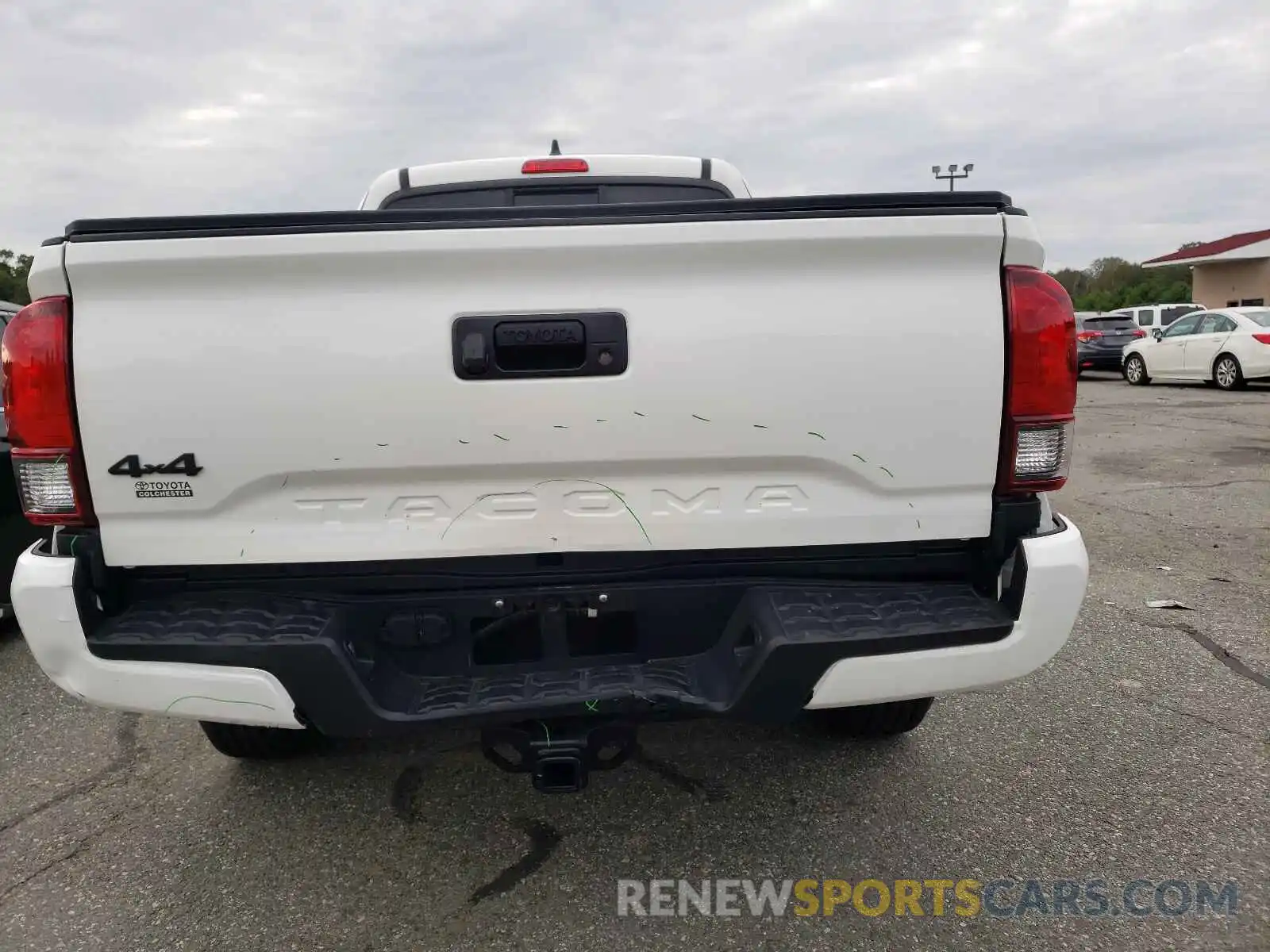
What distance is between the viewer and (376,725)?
2.04m

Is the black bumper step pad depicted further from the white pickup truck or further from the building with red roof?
the building with red roof

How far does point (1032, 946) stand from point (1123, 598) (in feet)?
10.2

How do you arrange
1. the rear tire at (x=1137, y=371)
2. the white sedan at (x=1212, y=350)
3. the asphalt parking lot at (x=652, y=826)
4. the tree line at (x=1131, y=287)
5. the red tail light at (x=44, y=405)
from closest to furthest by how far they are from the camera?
the red tail light at (x=44, y=405)
the asphalt parking lot at (x=652, y=826)
the white sedan at (x=1212, y=350)
the rear tire at (x=1137, y=371)
the tree line at (x=1131, y=287)

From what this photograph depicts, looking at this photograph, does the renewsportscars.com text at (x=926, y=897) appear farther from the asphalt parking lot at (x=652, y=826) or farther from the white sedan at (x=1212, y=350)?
the white sedan at (x=1212, y=350)

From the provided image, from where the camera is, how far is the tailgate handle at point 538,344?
200cm

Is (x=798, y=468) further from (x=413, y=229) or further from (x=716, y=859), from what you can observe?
(x=716, y=859)

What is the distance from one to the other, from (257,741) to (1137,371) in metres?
20.3

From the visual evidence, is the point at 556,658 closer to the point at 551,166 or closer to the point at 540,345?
the point at 540,345

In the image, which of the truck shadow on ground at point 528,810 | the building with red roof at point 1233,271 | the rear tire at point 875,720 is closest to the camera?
the truck shadow on ground at point 528,810

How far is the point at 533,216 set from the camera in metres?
1.99

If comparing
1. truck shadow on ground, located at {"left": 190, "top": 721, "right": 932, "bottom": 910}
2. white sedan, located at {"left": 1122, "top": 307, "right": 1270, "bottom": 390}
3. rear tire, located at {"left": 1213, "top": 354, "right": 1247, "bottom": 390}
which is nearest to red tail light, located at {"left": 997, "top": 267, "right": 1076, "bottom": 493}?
truck shadow on ground, located at {"left": 190, "top": 721, "right": 932, "bottom": 910}

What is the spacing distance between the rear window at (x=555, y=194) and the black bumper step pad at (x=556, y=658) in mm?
2419

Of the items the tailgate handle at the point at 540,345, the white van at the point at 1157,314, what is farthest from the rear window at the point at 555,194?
the white van at the point at 1157,314

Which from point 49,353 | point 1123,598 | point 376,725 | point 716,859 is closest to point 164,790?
point 376,725
